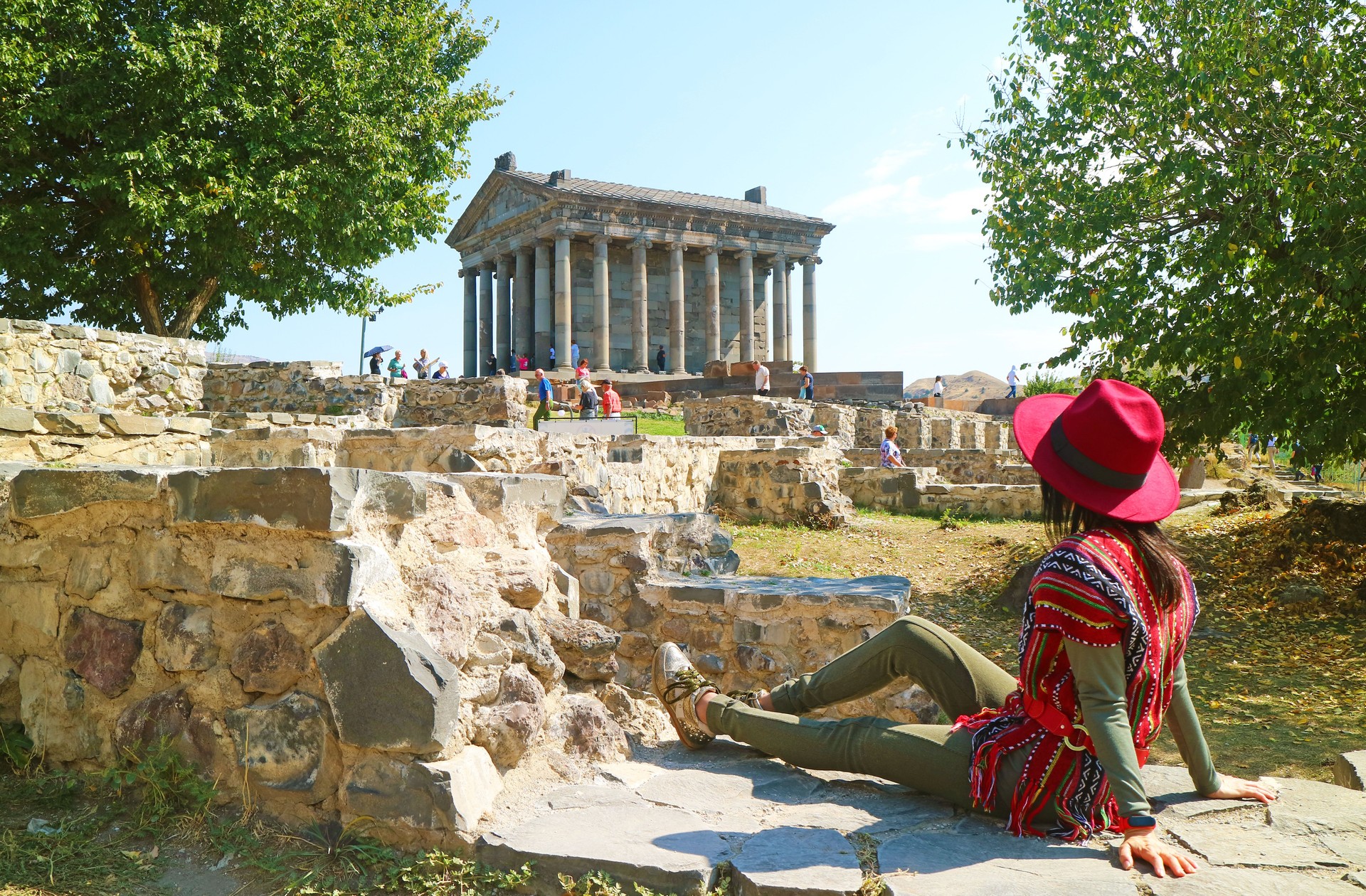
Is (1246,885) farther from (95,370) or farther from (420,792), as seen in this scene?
(95,370)

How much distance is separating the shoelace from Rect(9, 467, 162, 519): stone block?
1.61 meters

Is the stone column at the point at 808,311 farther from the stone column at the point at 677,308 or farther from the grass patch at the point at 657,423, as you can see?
the grass patch at the point at 657,423

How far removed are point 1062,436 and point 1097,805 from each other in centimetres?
88

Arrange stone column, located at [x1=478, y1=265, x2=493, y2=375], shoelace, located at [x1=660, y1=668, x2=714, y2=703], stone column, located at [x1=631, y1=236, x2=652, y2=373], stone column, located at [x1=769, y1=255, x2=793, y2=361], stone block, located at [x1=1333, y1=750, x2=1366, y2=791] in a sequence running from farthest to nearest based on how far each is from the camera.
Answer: stone column, located at [x1=769, y1=255, x2=793, y2=361] < stone column, located at [x1=478, y1=265, x2=493, y2=375] < stone column, located at [x1=631, y1=236, x2=652, y2=373] < shoelace, located at [x1=660, y1=668, x2=714, y2=703] < stone block, located at [x1=1333, y1=750, x2=1366, y2=791]

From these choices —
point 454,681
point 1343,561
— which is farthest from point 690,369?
point 454,681

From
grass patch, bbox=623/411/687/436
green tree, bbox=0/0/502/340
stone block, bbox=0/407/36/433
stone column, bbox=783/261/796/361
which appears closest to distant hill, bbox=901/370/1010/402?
stone column, bbox=783/261/796/361

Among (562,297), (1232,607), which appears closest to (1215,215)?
(1232,607)

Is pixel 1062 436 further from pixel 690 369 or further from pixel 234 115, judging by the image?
pixel 690 369

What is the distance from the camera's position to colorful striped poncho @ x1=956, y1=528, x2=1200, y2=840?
6.83 ft

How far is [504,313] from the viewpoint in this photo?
42906mm

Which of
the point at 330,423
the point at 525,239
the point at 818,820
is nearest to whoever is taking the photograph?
the point at 818,820

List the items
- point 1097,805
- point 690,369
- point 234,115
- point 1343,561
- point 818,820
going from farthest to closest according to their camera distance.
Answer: point 690,369 → point 234,115 → point 1343,561 → point 818,820 → point 1097,805

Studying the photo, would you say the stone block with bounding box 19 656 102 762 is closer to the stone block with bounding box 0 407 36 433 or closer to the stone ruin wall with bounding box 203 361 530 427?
the stone block with bounding box 0 407 36 433

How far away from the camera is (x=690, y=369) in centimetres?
4181
